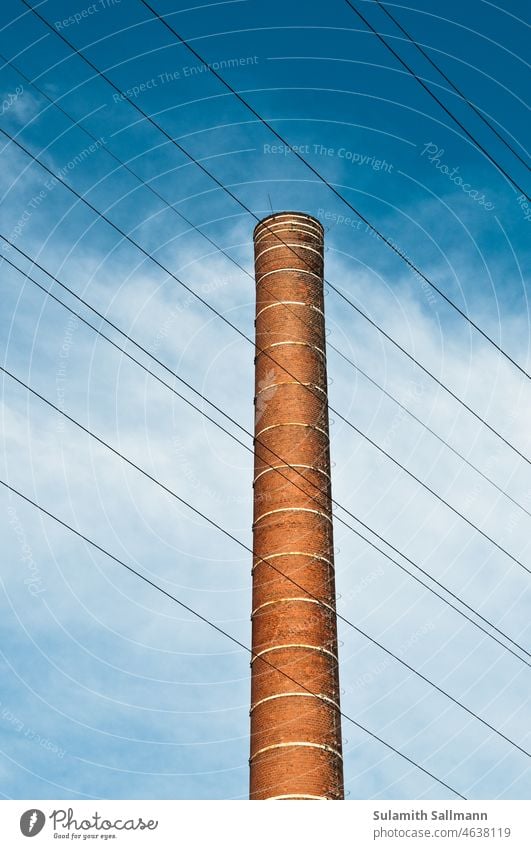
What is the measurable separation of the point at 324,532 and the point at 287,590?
69.6 inches

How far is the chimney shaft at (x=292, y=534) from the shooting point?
62.0 ft

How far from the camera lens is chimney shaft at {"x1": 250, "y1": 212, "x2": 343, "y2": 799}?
18.9m

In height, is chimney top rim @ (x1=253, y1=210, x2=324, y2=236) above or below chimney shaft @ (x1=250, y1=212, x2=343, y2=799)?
above

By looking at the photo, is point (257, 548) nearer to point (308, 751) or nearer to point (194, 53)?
point (308, 751)

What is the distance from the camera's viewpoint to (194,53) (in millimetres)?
11078

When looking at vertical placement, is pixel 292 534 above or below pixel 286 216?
below

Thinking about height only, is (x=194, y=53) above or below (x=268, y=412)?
below

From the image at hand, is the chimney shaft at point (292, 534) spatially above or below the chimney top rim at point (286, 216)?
below

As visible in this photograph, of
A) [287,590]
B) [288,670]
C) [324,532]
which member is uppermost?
[324,532]

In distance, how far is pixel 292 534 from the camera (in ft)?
69.6
